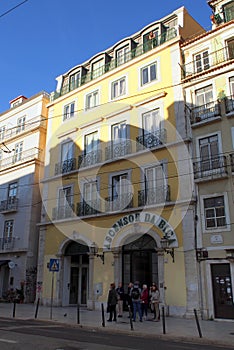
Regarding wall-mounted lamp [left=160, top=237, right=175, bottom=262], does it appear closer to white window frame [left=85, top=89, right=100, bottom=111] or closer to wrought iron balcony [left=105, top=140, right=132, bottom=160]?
wrought iron balcony [left=105, top=140, right=132, bottom=160]

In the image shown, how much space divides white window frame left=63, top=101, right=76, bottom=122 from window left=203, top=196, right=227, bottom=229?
509 inches

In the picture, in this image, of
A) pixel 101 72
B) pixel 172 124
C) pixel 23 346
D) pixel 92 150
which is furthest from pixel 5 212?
pixel 23 346

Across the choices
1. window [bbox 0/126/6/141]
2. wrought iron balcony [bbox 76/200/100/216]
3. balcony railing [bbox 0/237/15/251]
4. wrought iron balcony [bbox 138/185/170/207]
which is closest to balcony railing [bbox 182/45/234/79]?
wrought iron balcony [bbox 138/185/170/207]

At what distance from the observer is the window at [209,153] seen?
57.8ft

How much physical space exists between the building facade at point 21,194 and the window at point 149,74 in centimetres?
963

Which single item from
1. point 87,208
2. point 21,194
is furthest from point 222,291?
point 21,194

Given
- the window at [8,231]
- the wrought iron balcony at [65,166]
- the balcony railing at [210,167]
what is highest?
the wrought iron balcony at [65,166]

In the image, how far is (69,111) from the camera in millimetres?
26266

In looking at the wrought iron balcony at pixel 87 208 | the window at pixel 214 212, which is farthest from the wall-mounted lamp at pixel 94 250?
the window at pixel 214 212

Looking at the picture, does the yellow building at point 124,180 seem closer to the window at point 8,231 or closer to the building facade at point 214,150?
the building facade at point 214,150

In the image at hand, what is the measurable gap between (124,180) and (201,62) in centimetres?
823

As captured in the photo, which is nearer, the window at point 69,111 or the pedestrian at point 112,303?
the pedestrian at point 112,303

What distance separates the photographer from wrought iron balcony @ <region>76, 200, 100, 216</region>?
70.7ft

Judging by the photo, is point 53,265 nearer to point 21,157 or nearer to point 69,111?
point 69,111
